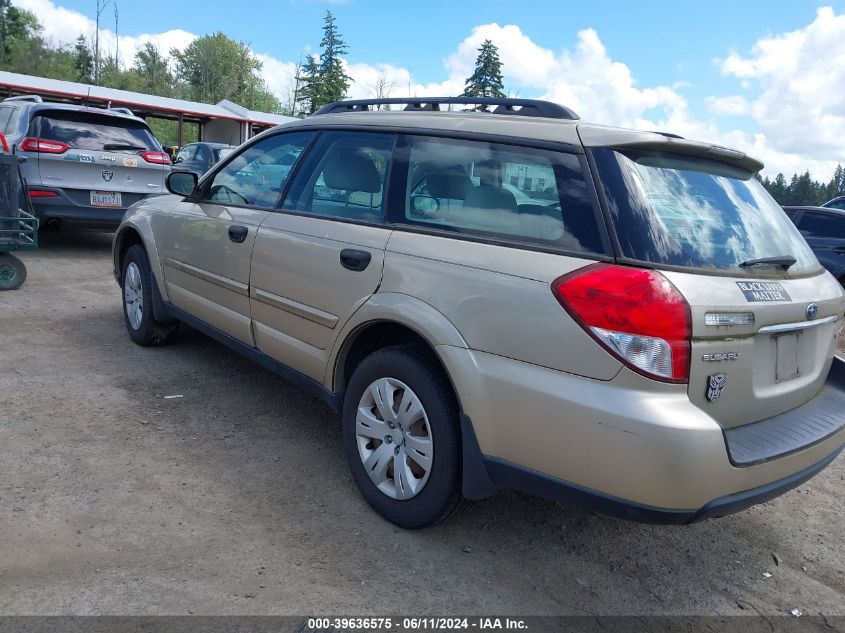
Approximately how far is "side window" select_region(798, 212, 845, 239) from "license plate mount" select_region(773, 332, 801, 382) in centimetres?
804

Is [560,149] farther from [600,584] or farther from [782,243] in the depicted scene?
[600,584]

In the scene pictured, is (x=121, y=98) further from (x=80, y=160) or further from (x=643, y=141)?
(x=643, y=141)

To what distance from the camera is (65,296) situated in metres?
6.72

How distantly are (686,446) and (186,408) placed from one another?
120 inches

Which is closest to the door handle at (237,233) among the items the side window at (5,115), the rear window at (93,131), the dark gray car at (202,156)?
the rear window at (93,131)

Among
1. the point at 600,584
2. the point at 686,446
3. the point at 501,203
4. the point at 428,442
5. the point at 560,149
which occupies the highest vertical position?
the point at 560,149

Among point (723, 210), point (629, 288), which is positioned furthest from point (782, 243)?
point (629, 288)

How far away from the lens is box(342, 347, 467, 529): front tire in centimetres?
269

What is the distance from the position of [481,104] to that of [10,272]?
5.60 m

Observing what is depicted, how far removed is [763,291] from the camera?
242 cm

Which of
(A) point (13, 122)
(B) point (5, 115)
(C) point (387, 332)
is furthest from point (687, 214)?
(B) point (5, 115)

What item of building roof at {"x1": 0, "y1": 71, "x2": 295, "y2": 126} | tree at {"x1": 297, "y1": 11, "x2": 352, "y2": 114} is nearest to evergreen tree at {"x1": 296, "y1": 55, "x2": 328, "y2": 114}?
tree at {"x1": 297, "y1": 11, "x2": 352, "y2": 114}

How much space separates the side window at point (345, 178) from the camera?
10.6ft

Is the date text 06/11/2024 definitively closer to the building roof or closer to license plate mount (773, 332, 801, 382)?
license plate mount (773, 332, 801, 382)
